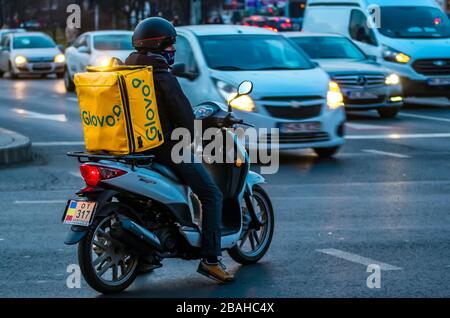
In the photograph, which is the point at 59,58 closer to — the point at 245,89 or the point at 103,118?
the point at 245,89

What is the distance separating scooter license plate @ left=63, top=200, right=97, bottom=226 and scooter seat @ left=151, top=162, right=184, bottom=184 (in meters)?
0.52

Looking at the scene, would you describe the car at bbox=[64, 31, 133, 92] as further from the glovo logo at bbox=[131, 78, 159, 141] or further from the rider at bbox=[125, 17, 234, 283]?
the glovo logo at bbox=[131, 78, 159, 141]

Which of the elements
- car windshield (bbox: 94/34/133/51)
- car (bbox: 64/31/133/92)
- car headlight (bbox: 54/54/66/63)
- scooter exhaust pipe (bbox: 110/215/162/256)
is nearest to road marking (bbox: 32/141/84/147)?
scooter exhaust pipe (bbox: 110/215/162/256)

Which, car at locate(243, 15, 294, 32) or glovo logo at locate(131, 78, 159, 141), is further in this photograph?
car at locate(243, 15, 294, 32)

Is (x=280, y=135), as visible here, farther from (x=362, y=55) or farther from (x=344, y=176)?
(x=362, y=55)

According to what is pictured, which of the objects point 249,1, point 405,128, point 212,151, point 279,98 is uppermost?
point 212,151

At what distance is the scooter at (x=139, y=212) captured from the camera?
23.0 feet

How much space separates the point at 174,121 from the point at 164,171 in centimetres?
32

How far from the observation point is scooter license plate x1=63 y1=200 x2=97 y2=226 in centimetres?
691

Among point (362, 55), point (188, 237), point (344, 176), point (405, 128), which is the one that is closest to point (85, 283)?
point (188, 237)

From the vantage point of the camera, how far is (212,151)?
7.77 meters

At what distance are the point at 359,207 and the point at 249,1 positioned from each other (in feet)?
290

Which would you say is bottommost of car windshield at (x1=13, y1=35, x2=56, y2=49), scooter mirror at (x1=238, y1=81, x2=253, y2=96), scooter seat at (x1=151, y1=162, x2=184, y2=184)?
car windshield at (x1=13, y1=35, x2=56, y2=49)

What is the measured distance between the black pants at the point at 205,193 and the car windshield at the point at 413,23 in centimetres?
1646
